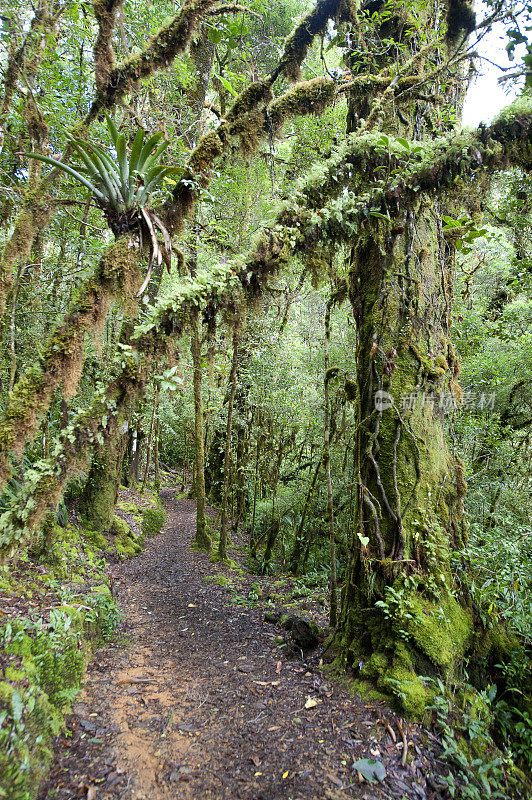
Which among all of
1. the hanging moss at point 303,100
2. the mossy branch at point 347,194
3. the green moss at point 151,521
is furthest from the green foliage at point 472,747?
the green moss at point 151,521

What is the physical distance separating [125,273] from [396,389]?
2.69 metres

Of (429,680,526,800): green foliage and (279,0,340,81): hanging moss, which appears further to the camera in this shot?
(279,0,340,81): hanging moss

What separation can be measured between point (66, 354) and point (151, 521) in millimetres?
8097

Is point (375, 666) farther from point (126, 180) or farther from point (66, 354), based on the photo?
point (126, 180)

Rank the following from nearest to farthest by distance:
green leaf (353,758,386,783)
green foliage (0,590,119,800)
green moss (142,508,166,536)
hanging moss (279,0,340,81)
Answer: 1. green foliage (0,590,119,800)
2. green leaf (353,758,386,783)
3. hanging moss (279,0,340,81)
4. green moss (142,508,166,536)

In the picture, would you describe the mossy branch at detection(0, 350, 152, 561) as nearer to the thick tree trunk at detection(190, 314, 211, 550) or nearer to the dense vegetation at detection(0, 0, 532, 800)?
the dense vegetation at detection(0, 0, 532, 800)

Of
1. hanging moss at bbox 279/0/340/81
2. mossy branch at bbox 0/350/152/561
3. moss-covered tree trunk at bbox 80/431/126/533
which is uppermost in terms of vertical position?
hanging moss at bbox 279/0/340/81

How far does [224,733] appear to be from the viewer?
2920 millimetres

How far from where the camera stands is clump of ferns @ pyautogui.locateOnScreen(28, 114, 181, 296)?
3.37 metres

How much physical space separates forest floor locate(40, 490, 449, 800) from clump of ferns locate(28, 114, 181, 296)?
3.33 m

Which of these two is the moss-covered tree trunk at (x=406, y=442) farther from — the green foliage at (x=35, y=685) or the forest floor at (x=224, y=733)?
the green foliage at (x=35, y=685)

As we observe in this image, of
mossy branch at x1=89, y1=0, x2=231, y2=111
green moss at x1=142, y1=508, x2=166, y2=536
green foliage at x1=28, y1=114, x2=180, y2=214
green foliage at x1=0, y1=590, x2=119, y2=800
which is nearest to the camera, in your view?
green foliage at x1=0, y1=590, x2=119, y2=800

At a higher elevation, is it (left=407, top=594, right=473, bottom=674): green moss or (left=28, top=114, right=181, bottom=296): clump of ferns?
(left=28, top=114, right=181, bottom=296): clump of ferns

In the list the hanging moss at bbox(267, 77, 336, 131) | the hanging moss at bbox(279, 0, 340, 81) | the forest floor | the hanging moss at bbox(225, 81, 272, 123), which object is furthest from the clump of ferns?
the forest floor
